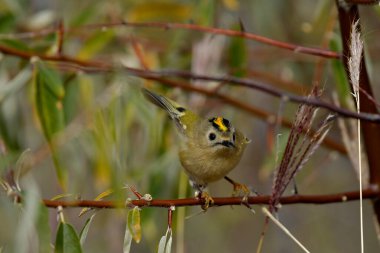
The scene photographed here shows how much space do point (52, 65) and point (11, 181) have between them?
2.72ft

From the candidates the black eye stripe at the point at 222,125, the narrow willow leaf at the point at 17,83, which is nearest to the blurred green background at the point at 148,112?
the narrow willow leaf at the point at 17,83

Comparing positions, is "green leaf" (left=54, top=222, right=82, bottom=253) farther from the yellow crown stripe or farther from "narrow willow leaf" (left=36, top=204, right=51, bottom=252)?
the yellow crown stripe

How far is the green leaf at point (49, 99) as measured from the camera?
2236 mm

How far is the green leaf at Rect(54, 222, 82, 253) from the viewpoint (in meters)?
1.61

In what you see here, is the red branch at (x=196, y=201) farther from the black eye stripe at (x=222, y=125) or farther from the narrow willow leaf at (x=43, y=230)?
the black eye stripe at (x=222, y=125)

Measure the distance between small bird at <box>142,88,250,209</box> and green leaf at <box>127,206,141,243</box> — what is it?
626 millimetres

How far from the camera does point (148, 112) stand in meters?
2.48

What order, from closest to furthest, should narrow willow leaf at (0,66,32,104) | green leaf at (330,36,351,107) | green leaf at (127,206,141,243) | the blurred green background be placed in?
green leaf at (127,206,141,243) → the blurred green background → green leaf at (330,36,351,107) → narrow willow leaf at (0,66,32,104)

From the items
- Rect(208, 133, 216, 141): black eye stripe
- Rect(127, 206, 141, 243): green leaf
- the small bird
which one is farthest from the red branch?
Rect(208, 133, 216, 141): black eye stripe

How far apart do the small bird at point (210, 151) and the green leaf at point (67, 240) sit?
0.64 m

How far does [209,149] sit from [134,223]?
77 centimetres

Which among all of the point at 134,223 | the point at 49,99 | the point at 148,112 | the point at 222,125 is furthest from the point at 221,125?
the point at 134,223

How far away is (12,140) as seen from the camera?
9.19 ft

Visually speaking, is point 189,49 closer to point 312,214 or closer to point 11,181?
point 312,214
